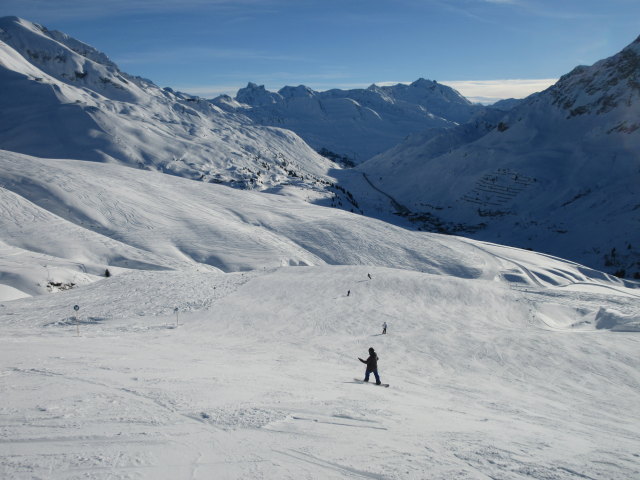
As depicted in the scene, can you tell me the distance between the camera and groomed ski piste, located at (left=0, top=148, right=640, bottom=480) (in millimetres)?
8453

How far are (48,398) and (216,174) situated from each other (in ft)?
531

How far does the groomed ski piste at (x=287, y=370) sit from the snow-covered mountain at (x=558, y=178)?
6772cm

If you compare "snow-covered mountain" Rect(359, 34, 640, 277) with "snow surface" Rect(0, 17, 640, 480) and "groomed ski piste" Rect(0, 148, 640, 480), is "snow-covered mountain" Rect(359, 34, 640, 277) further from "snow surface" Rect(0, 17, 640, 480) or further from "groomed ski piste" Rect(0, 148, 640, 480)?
"groomed ski piste" Rect(0, 148, 640, 480)

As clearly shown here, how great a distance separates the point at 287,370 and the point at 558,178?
5921 inches

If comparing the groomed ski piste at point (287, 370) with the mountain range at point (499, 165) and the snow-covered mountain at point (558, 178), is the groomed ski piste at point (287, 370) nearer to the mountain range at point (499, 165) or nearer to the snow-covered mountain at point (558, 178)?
the snow-covered mountain at point (558, 178)

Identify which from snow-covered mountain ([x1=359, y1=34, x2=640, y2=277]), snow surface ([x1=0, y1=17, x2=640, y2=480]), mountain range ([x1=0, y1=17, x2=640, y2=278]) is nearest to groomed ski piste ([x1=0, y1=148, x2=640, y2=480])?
snow surface ([x1=0, y1=17, x2=640, y2=480])

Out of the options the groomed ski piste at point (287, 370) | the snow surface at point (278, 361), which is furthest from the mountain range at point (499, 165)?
the groomed ski piste at point (287, 370)

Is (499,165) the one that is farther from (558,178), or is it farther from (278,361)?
(278,361)

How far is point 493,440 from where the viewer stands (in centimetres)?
1016

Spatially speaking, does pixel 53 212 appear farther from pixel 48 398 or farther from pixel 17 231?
pixel 48 398

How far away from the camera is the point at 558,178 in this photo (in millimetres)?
141000

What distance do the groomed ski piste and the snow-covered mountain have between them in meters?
67.7

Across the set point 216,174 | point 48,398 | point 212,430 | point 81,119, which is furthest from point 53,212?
point 81,119

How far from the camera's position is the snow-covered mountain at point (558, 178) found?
354ft
